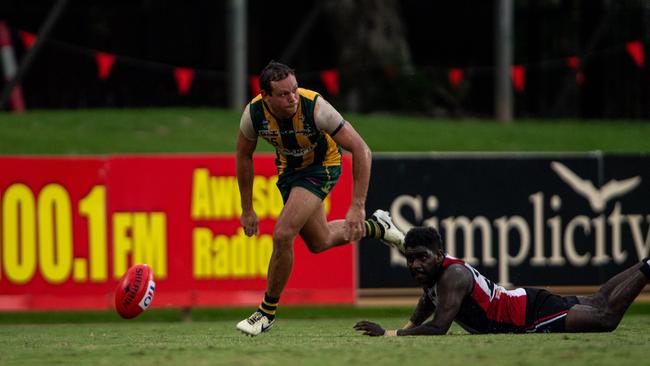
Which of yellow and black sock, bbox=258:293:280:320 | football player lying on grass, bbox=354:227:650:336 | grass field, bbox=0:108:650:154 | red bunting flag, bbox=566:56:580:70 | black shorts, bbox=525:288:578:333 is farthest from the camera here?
red bunting flag, bbox=566:56:580:70

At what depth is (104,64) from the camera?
69.2 ft

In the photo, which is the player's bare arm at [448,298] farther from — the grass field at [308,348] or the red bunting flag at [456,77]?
the red bunting flag at [456,77]

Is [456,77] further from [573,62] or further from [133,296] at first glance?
[133,296]

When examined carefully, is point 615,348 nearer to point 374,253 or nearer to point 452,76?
point 374,253

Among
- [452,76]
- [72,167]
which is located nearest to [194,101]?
[452,76]

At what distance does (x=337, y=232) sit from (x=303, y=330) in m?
1.34

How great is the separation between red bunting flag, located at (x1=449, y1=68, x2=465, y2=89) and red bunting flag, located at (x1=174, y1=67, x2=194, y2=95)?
4.68 m

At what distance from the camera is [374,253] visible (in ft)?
47.0

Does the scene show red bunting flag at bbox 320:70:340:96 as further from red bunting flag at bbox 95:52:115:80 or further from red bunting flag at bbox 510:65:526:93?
red bunting flag at bbox 95:52:115:80

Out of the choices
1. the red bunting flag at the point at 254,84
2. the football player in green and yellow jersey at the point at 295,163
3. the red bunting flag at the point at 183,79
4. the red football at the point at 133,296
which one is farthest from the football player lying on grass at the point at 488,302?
the red bunting flag at the point at 183,79

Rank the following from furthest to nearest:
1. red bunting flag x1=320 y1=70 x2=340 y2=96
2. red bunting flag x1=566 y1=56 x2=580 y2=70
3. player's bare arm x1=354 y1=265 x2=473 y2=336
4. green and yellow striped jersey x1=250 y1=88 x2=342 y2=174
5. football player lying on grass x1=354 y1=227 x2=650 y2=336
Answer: red bunting flag x1=566 y1=56 x2=580 y2=70 → red bunting flag x1=320 y1=70 x2=340 y2=96 → green and yellow striped jersey x1=250 y1=88 x2=342 y2=174 → football player lying on grass x1=354 y1=227 x2=650 y2=336 → player's bare arm x1=354 y1=265 x2=473 y2=336

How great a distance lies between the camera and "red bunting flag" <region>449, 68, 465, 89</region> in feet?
76.2

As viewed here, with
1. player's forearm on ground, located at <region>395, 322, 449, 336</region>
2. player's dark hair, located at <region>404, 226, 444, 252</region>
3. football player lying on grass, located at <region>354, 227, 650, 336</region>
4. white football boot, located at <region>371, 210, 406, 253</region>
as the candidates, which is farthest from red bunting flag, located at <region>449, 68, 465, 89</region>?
player's forearm on ground, located at <region>395, 322, 449, 336</region>

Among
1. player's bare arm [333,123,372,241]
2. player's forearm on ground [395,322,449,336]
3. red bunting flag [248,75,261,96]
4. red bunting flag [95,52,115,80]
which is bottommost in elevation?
player's forearm on ground [395,322,449,336]
